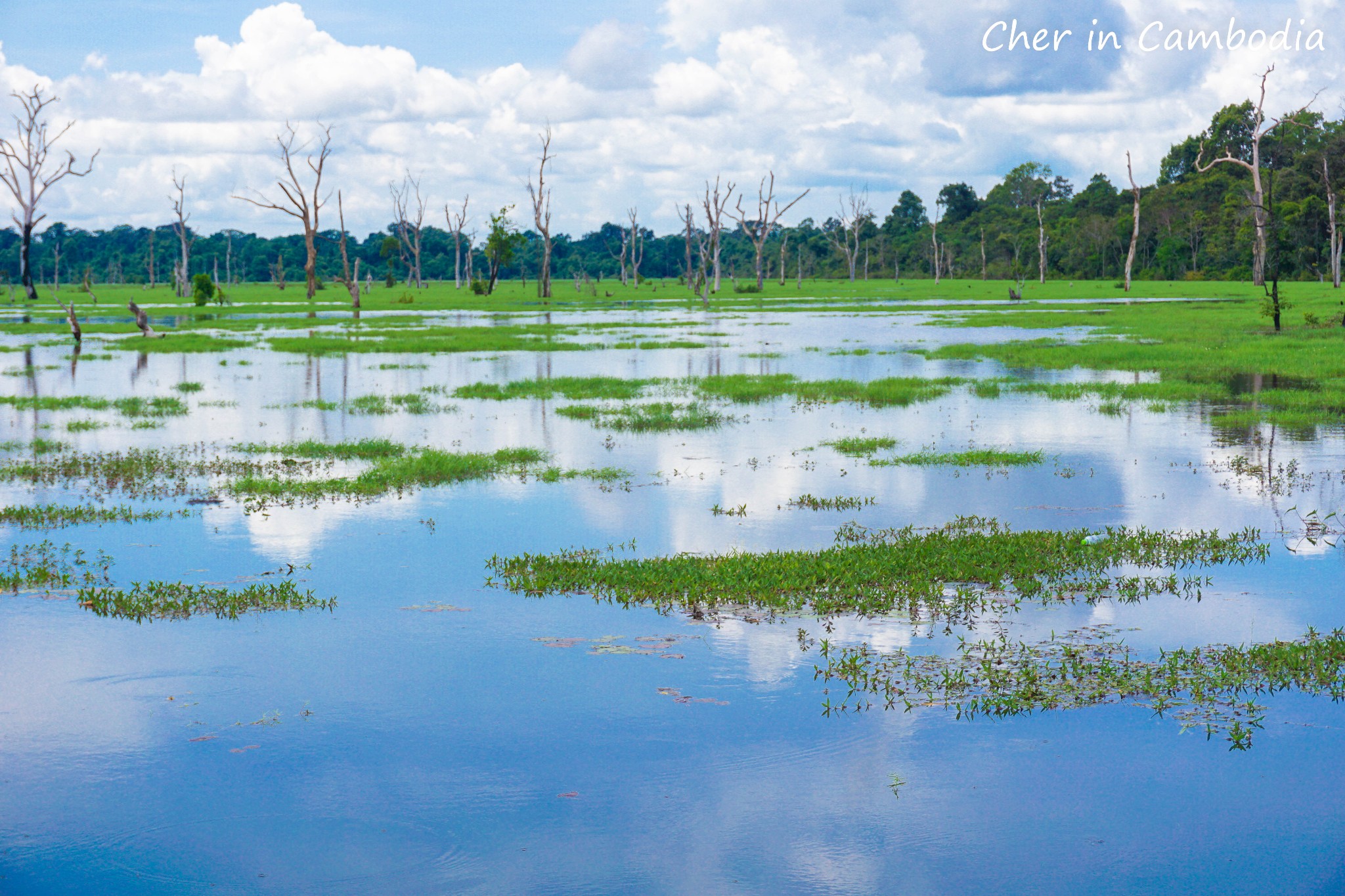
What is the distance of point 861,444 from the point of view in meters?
17.0

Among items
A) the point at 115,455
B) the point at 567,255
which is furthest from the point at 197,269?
the point at 115,455

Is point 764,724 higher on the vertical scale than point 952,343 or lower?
lower

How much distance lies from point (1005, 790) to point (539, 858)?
242cm

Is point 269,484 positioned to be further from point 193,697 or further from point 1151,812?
point 1151,812

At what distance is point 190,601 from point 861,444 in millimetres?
9964

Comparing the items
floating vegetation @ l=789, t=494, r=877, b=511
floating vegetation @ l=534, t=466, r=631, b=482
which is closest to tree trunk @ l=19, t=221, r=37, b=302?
floating vegetation @ l=534, t=466, r=631, b=482

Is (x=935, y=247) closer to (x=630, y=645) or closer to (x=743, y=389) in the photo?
(x=743, y=389)

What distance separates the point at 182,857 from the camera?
5676mm

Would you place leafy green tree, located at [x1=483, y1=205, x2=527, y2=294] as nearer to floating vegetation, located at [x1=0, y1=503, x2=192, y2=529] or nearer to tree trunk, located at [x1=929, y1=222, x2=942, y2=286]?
tree trunk, located at [x1=929, y1=222, x2=942, y2=286]

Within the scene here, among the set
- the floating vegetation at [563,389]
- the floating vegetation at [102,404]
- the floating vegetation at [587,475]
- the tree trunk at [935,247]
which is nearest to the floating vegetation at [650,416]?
the floating vegetation at [563,389]

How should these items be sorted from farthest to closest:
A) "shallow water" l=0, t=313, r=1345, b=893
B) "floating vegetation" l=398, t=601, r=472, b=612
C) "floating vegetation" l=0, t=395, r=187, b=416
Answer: "floating vegetation" l=0, t=395, r=187, b=416 < "floating vegetation" l=398, t=601, r=472, b=612 < "shallow water" l=0, t=313, r=1345, b=893

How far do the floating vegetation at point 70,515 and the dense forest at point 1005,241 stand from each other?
201ft

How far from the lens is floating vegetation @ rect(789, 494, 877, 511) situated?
12.8 metres

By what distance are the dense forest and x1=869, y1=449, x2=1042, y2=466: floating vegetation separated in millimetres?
53182
